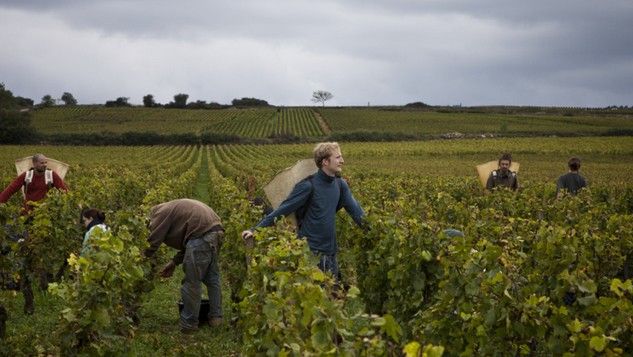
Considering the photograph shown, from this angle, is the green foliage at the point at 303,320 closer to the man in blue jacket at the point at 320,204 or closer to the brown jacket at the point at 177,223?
the man in blue jacket at the point at 320,204

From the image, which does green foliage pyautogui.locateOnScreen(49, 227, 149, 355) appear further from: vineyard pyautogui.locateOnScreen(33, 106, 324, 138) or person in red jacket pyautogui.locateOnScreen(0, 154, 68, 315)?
vineyard pyautogui.locateOnScreen(33, 106, 324, 138)

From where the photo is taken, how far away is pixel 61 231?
31.6 feet

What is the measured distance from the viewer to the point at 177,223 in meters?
7.30

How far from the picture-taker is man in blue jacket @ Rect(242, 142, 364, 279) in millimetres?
6152

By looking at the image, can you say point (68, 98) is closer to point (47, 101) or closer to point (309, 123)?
point (47, 101)

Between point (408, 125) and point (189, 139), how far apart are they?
28436mm

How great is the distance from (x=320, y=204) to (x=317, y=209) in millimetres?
56

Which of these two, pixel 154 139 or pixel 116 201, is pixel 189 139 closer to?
pixel 154 139

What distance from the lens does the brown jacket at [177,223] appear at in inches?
284

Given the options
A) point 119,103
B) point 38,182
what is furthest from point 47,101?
point 38,182

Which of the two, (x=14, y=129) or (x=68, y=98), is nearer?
(x=14, y=129)

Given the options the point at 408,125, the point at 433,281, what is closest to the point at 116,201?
the point at 433,281

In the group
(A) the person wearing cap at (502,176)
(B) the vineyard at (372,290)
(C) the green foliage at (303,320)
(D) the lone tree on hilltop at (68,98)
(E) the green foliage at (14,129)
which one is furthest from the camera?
(D) the lone tree on hilltop at (68,98)

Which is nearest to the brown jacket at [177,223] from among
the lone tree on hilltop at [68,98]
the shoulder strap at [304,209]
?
the shoulder strap at [304,209]
